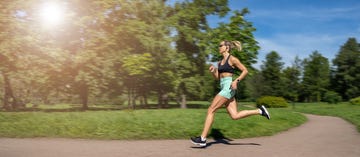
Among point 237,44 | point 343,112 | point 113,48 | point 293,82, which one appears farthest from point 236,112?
point 293,82

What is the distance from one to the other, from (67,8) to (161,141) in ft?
57.2

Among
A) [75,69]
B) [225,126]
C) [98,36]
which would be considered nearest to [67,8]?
[98,36]

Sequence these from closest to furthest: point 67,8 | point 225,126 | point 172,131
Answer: point 172,131, point 225,126, point 67,8

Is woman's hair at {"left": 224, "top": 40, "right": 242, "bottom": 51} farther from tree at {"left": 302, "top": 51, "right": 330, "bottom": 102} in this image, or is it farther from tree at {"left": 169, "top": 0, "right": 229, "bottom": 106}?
tree at {"left": 302, "top": 51, "right": 330, "bottom": 102}

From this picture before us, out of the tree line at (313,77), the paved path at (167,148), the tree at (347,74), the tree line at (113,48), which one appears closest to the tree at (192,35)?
the tree line at (113,48)

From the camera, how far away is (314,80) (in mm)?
66625

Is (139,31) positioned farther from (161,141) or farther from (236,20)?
(161,141)

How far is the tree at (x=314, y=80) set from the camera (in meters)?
66.6

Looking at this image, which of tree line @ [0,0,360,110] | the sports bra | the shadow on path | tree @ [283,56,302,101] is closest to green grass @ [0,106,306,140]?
the shadow on path

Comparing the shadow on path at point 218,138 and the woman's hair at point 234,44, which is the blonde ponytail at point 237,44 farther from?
the shadow on path at point 218,138

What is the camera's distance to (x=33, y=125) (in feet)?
28.6

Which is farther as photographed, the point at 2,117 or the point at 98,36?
the point at 98,36

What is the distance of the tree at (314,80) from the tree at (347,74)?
3.72 m

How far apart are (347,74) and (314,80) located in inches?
416
